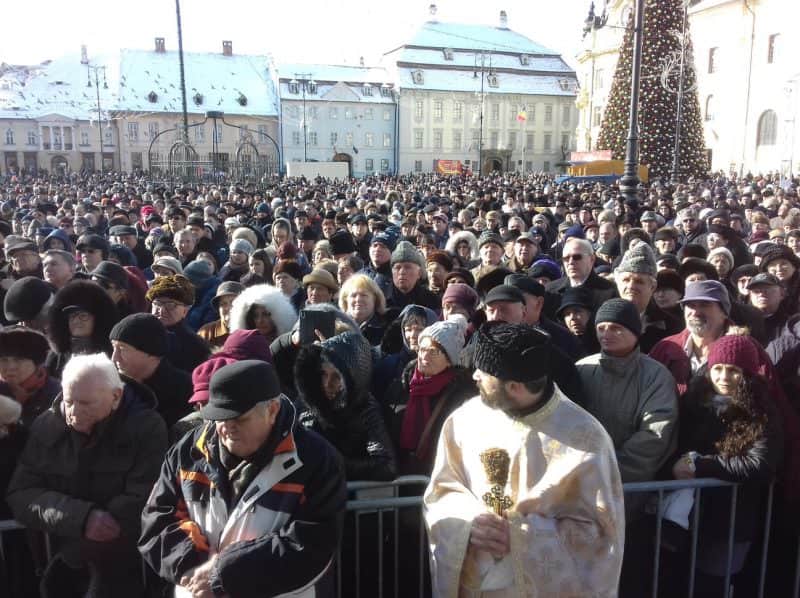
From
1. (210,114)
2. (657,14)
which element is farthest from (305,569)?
(657,14)

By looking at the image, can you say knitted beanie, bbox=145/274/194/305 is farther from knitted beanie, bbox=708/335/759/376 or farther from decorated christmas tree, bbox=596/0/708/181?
decorated christmas tree, bbox=596/0/708/181

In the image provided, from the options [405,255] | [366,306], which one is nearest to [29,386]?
[366,306]

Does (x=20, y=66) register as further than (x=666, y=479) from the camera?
Yes

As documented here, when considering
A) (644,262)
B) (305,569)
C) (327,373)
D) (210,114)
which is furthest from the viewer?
(210,114)

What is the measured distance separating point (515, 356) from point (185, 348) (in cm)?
313

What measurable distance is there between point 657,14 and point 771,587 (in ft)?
98.9

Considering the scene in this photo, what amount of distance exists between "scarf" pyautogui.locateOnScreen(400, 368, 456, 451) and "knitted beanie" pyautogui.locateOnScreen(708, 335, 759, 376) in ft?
4.45

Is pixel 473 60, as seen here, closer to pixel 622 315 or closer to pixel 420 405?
pixel 622 315

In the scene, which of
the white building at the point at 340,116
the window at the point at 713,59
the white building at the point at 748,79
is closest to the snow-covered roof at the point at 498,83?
the white building at the point at 340,116

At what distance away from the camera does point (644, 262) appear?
542 cm

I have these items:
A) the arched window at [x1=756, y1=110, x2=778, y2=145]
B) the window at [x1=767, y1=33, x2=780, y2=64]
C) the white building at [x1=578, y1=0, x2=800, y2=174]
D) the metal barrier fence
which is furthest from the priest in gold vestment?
the window at [x1=767, y1=33, x2=780, y2=64]

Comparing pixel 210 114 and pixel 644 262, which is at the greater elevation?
pixel 210 114

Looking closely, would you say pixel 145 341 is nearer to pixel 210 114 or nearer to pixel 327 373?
pixel 327 373

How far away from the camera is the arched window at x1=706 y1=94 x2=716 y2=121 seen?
156 feet
